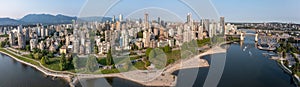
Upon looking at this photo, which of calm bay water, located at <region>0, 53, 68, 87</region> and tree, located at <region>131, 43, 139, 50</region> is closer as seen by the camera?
calm bay water, located at <region>0, 53, 68, 87</region>

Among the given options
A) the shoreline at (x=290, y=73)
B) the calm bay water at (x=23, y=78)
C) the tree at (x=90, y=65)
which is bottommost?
the shoreline at (x=290, y=73)

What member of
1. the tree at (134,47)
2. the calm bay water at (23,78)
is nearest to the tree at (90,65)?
the calm bay water at (23,78)

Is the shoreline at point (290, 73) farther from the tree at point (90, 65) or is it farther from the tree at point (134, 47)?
the tree at point (134, 47)

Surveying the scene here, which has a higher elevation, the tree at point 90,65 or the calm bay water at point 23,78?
the tree at point 90,65

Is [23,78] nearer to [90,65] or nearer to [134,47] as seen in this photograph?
[90,65]

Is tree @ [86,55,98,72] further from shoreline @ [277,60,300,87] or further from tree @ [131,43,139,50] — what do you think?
shoreline @ [277,60,300,87]

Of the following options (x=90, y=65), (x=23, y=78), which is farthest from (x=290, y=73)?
(x=23, y=78)

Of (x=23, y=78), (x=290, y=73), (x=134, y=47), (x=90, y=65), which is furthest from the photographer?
(x=134, y=47)

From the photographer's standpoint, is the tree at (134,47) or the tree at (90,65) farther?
the tree at (134,47)

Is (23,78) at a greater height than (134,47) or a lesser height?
lesser

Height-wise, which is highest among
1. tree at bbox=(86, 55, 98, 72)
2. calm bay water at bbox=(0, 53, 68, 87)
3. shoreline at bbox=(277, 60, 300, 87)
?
tree at bbox=(86, 55, 98, 72)

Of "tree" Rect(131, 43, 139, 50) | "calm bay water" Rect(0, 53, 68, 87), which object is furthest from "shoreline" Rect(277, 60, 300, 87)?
"calm bay water" Rect(0, 53, 68, 87)

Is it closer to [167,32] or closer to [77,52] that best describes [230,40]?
[167,32]
